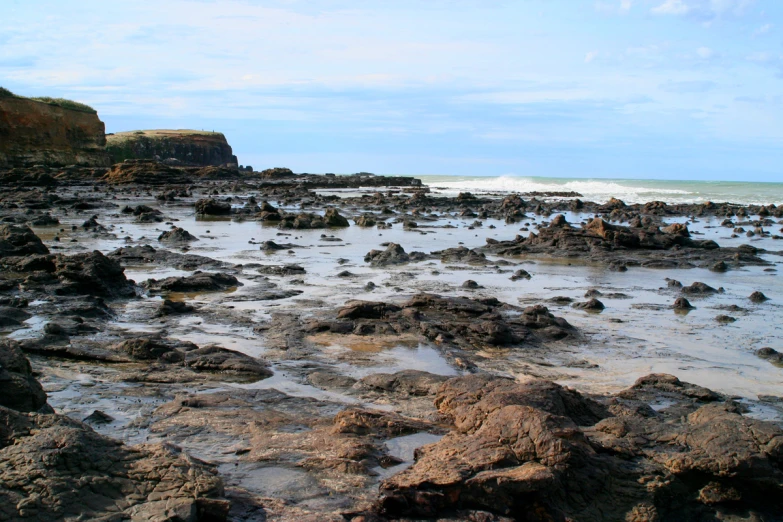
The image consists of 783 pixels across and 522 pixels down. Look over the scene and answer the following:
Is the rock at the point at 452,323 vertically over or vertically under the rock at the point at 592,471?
under

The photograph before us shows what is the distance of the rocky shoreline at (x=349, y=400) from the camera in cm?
398

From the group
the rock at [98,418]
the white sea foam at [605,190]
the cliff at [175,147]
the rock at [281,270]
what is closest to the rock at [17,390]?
the rock at [98,418]

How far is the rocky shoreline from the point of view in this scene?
3.98m

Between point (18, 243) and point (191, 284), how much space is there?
3.72 m

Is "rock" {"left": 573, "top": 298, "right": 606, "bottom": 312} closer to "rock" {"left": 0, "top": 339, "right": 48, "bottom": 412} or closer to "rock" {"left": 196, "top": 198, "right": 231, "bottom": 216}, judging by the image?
"rock" {"left": 0, "top": 339, "right": 48, "bottom": 412}

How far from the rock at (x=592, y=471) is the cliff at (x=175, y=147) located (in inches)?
2980

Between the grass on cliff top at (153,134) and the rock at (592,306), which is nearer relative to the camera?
the rock at (592,306)

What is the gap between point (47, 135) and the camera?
172 ft

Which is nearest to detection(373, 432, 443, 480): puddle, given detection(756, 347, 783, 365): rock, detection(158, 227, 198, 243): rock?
detection(756, 347, 783, 365): rock

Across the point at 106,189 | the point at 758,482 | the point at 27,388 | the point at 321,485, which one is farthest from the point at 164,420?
the point at 106,189

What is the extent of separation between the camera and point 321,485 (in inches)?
175

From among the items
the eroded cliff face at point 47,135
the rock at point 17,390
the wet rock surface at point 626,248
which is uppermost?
the eroded cliff face at point 47,135

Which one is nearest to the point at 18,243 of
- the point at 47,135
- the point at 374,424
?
the point at 374,424

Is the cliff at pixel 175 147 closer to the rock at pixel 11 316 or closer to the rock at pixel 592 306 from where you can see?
the rock at pixel 11 316
